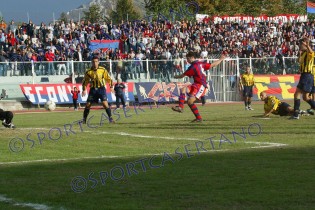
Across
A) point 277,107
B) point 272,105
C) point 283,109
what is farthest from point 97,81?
point 283,109

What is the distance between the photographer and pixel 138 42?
47.5 meters

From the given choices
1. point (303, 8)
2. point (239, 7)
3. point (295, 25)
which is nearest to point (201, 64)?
point (295, 25)

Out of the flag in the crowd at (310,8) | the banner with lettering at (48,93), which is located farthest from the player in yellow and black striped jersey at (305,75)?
the flag in the crowd at (310,8)

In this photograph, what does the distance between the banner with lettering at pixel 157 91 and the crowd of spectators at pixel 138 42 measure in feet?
3.04

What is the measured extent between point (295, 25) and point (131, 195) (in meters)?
51.4

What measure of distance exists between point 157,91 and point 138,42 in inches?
208

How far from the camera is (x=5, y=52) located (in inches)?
1663

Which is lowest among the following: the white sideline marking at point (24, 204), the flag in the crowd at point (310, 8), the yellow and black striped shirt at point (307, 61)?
the white sideline marking at point (24, 204)

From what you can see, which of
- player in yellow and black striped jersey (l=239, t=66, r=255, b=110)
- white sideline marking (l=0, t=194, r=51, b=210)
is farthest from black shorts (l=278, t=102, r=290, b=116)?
white sideline marking (l=0, t=194, r=51, b=210)

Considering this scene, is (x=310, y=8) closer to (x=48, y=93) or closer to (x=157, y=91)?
(x=157, y=91)

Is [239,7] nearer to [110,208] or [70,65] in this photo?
[70,65]

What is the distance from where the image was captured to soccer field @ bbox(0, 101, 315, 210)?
336 inches

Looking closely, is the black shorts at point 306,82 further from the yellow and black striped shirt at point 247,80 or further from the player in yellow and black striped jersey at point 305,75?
the yellow and black striped shirt at point 247,80

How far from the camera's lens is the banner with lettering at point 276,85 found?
46.0 m
